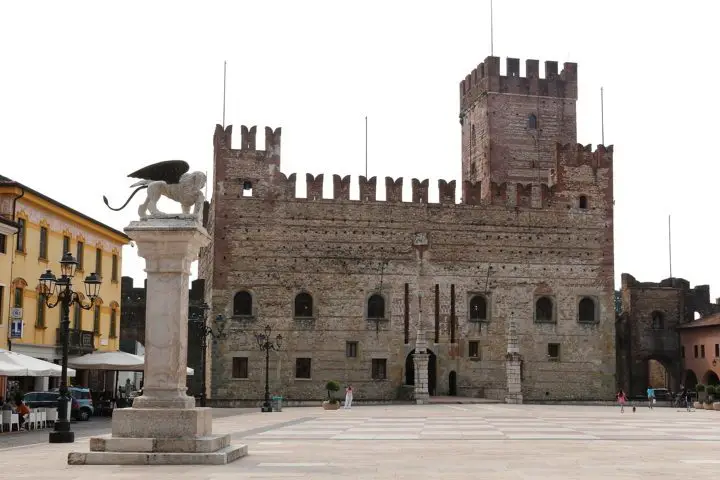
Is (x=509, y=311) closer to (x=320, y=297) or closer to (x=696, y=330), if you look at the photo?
(x=320, y=297)

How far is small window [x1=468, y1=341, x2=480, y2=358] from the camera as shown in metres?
44.8

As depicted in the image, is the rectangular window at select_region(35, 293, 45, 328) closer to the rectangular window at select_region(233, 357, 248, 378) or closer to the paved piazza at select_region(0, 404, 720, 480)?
the paved piazza at select_region(0, 404, 720, 480)

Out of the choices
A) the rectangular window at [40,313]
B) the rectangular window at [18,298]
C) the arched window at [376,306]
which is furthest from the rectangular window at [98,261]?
the arched window at [376,306]

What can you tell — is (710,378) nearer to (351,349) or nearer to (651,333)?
(651,333)

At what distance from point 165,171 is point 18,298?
16.1m

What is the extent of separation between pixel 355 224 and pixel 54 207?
1678 centimetres

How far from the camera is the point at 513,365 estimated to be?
141 feet

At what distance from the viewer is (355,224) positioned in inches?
1754

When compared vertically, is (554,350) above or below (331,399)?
above

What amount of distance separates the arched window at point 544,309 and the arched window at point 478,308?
8.19 feet

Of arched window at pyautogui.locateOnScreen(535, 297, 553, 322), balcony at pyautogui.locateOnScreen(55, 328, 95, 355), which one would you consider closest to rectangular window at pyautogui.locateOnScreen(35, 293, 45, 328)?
balcony at pyautogui.locateOnScreen(55, 328, 95, 355)

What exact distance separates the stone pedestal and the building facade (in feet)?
137

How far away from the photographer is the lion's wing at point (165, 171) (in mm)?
14211

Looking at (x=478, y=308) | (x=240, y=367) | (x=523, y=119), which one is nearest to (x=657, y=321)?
(x=523, y=119)
